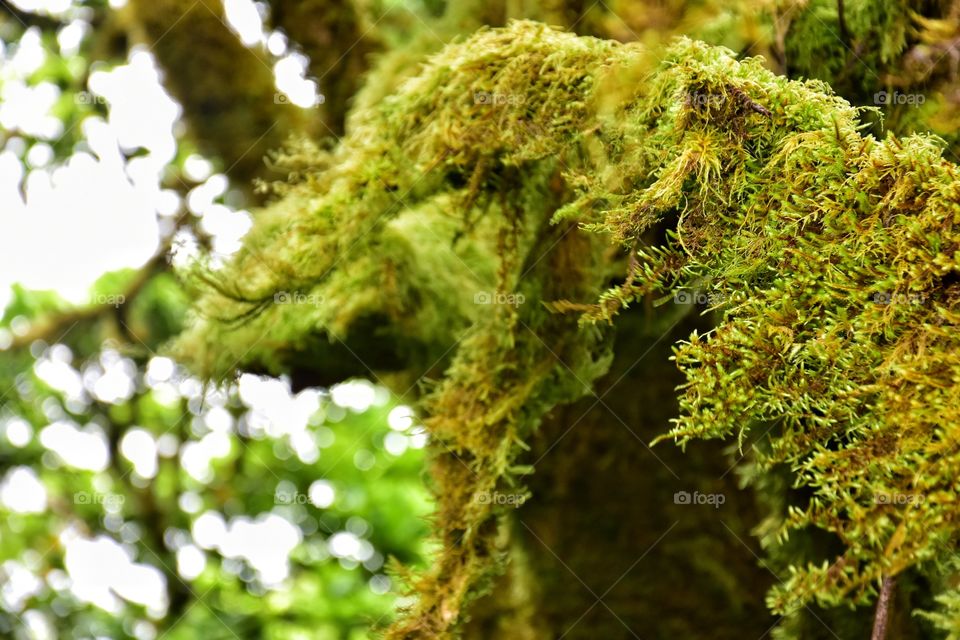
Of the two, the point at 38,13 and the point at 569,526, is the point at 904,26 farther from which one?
the point at 38,13
